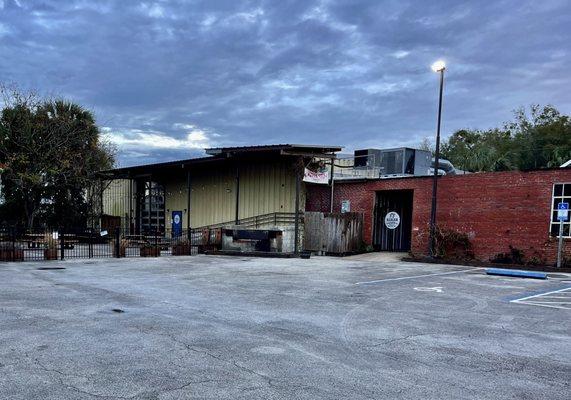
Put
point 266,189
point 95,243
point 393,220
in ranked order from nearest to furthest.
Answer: point 393,220
point 266,189
point 95,243

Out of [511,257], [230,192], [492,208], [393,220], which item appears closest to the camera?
[511,257]

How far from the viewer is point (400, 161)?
27.6 m

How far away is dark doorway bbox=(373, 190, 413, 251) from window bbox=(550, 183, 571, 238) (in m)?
7.24

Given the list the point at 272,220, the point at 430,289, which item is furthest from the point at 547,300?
the point at 272,220

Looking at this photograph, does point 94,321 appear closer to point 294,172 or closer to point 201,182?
point 294,172

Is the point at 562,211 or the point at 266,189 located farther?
the point at 266,189

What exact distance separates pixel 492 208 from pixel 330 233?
733 cm

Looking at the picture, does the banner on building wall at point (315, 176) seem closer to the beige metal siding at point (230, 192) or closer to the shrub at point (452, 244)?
the beige metal siding at point (230, 192)

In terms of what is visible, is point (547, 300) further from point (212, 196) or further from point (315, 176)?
point (212, 196)

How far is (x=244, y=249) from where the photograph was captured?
21250 millimetres

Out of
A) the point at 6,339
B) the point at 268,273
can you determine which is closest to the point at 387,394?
the point at 6,339

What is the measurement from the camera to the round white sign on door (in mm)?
23688

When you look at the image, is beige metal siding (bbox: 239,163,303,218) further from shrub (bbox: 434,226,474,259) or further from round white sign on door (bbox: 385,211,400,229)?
shrub (bbox: 434,226,474,259)

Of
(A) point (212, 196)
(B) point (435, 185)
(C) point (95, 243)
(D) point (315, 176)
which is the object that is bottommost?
(C) point (95, 243)
